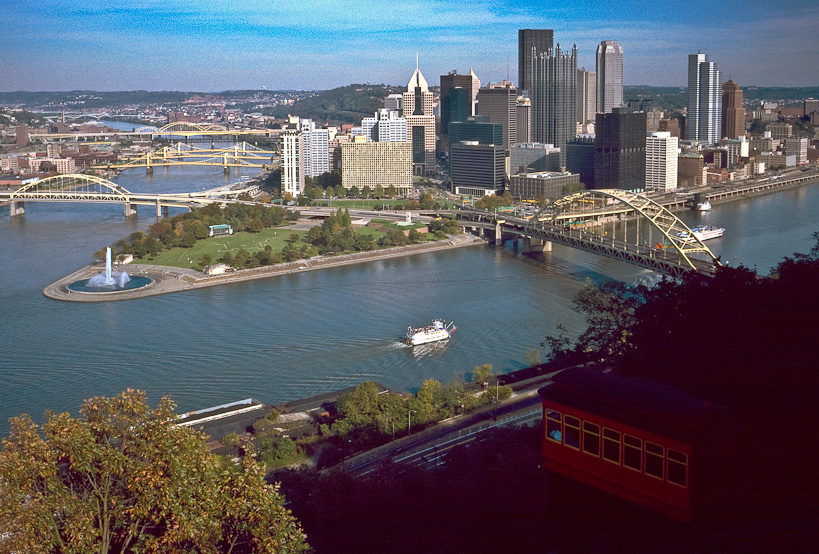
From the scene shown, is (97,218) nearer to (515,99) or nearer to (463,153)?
(463,153)

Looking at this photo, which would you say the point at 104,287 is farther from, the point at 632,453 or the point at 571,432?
the point at 632,453

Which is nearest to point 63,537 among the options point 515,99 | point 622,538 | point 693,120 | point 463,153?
point 622,538

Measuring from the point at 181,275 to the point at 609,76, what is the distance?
86.3 feet

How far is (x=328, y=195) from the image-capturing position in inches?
720

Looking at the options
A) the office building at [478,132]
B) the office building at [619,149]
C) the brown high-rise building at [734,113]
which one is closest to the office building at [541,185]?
the office building at [619,149]

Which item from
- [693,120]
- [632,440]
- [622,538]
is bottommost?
[622,538]

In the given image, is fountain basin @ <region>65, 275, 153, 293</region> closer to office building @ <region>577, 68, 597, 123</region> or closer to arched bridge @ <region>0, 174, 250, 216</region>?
arched bridge @ <region>0, 174, 250, 216</region>

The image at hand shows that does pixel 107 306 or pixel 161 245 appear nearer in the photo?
pixel 107 306

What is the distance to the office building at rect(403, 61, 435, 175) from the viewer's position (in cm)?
2425

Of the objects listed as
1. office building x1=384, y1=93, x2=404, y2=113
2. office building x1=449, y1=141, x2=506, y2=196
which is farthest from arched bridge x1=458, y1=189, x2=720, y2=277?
office building x1=384, y1=93, x2=404, y2=113

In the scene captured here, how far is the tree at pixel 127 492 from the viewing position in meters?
1.91

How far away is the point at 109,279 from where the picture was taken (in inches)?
393

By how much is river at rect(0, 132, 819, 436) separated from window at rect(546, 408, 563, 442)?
386 centimetres

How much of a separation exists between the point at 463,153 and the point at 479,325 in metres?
12.4
